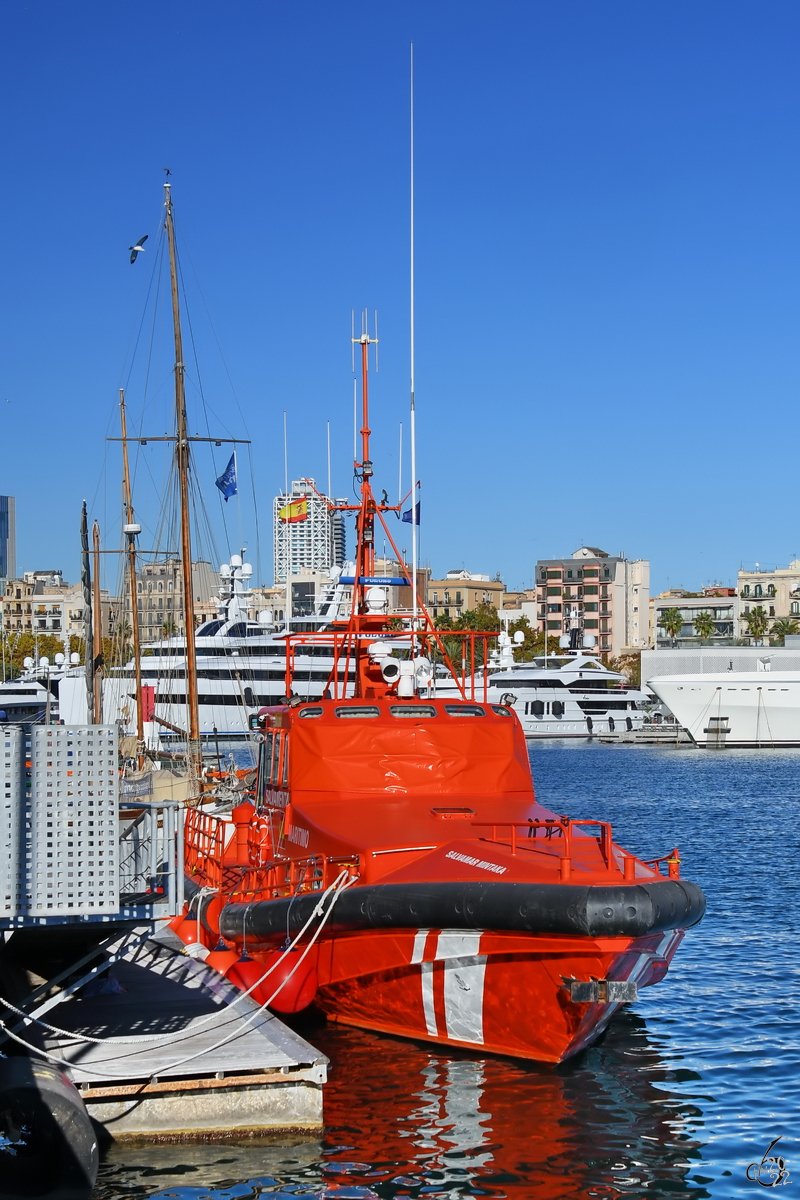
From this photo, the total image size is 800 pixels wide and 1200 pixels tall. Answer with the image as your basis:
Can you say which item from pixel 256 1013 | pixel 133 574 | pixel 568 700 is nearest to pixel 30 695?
pixel 568 700

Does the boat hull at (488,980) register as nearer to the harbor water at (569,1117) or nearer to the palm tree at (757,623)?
the harbor water at (569,1117)

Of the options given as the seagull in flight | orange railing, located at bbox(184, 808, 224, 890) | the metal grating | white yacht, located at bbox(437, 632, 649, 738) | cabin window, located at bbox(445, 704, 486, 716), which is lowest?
white yacht, located at bbox(437, 632, 649, 738)

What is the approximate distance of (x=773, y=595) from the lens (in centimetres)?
15400

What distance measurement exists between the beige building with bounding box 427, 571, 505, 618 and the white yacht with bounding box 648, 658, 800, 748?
95.6 m

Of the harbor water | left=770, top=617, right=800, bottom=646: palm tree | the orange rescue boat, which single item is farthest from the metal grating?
left=770, top=617, right=800, bottom=646: palm tree

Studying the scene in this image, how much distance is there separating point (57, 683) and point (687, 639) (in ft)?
237

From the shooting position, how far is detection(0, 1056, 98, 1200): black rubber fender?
33.8 ft

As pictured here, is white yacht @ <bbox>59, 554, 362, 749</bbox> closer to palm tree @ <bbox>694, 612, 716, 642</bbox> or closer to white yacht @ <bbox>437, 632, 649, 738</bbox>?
white yacht @ <bbox>437, 632, 649, 738</bbox>

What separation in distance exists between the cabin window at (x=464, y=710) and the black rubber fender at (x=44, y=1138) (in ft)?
23.8

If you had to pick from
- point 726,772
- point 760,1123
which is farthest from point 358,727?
point 726,772

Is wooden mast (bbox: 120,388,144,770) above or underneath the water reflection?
above

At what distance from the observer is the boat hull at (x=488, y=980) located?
12.2 metres

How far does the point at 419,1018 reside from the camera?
1366 centimetres

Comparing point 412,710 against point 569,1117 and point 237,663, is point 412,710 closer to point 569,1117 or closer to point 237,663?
point 569,1117
